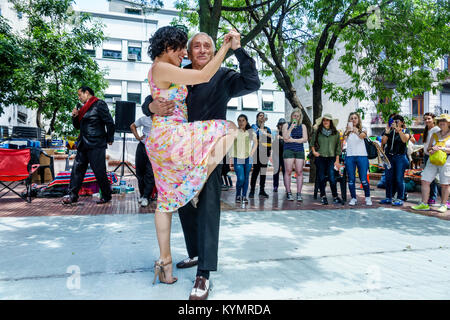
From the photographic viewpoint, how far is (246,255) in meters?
3.44

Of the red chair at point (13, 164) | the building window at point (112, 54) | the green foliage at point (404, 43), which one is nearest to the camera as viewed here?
the red chair at point (13, 164)

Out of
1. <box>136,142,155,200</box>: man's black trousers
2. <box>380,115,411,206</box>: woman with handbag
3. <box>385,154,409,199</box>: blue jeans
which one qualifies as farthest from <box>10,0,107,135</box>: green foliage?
<box>385,154,409,199</box>: blue jeans

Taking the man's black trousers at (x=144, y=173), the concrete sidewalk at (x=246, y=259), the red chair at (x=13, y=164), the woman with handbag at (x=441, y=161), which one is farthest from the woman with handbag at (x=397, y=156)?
the red chair at (x=13, y=164)

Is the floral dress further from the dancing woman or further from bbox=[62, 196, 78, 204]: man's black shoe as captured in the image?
bbox=[62, 196, 78, 204]: man's black shoe

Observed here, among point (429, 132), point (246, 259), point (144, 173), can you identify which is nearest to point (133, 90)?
point (144, 173)

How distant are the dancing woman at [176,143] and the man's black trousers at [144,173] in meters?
3.84

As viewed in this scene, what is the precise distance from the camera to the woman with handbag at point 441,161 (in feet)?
21.3

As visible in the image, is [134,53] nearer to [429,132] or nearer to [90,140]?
[90,140]

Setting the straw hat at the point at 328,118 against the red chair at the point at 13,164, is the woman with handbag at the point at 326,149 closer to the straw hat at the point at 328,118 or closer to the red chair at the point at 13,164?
the straw hat at the point at 328,118

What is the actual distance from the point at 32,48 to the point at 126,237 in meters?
11.2

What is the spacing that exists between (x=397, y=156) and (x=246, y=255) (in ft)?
17.8

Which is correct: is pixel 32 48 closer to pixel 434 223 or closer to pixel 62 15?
pixel 62 15

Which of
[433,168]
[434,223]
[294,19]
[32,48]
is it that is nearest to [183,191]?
[434,223]

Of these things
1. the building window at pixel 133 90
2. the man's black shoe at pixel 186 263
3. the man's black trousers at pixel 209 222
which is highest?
the building window at pixel 133 90
